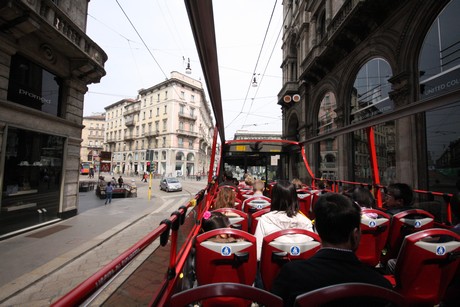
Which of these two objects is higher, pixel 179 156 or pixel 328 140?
pixel 179 156

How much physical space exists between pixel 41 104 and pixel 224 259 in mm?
9783

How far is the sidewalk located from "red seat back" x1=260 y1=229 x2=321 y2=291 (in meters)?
3.91

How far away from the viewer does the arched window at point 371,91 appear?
9742mm

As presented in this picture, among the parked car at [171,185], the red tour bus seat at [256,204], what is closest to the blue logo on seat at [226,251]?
the red tour bus seat at [256,204]

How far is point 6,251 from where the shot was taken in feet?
19.0

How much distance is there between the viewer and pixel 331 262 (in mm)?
1200

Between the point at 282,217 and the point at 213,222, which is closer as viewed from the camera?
the point at 213,222

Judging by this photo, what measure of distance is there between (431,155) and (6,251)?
43.0 ft

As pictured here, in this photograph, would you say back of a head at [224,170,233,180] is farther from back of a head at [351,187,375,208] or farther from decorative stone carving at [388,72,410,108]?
decorative stone carving at [388,72,410,108]

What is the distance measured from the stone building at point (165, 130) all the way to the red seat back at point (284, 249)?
148 feet

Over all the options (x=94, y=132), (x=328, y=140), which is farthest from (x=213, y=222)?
(x=94, y=132)

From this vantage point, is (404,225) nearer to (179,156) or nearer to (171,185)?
(171,185)

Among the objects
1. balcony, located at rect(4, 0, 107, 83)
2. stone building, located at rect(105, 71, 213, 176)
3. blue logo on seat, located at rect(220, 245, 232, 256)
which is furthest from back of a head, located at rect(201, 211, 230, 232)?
stone building, located at rect(105, 71, 213, 176)

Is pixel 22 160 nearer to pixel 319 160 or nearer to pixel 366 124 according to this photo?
pixel 366 124
